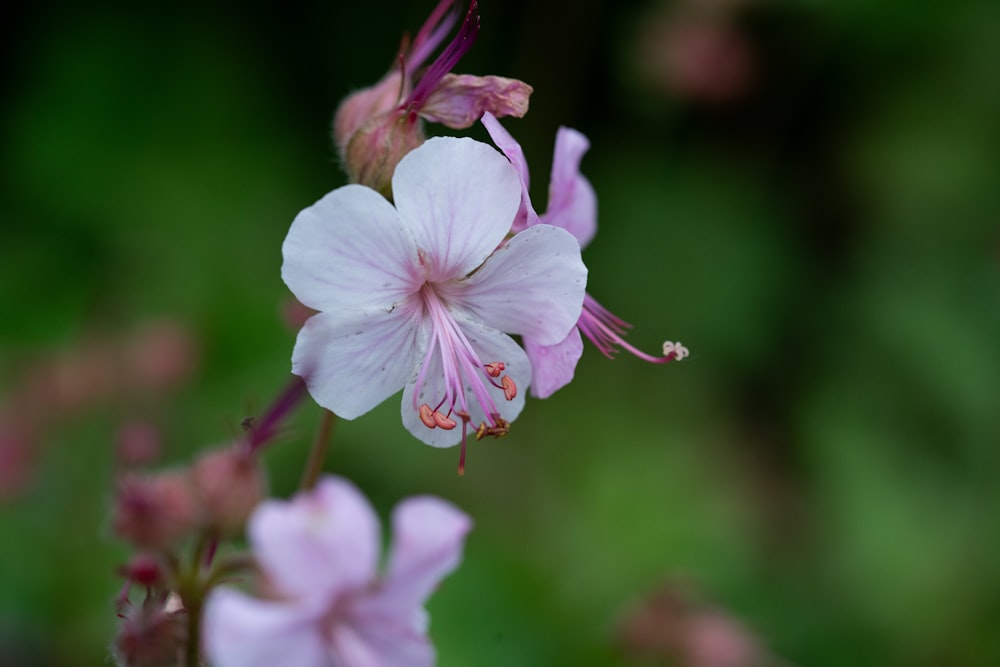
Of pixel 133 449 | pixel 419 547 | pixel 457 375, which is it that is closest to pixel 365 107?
pixel 457 375

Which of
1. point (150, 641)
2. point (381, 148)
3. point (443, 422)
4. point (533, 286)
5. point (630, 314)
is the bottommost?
point (630, 314)

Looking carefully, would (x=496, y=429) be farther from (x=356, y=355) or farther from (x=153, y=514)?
(x=153, y=514)

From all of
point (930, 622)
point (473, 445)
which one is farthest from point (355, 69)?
point (930, 622)

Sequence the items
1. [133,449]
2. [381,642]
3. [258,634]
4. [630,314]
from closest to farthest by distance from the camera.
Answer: [258,634]
[381,642]
[133,449]
[630,314]

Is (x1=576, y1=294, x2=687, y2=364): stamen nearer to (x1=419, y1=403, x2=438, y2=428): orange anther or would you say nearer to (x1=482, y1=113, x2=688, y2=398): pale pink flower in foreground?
(x1=482, y1=113, x2=688, y2=398): pale pink flower in foreground

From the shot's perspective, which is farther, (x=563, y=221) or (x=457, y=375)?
(x=563, y=221)

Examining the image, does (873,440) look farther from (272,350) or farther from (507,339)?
(507,339)
